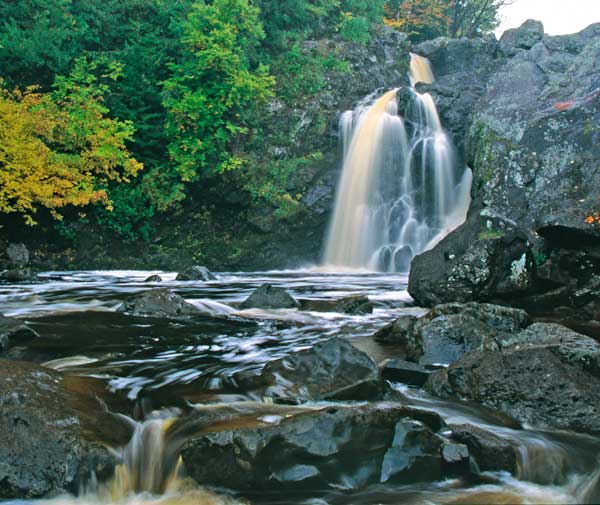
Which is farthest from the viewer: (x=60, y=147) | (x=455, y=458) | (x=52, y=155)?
(x=60, y=147)

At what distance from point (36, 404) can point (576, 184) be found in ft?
31.4

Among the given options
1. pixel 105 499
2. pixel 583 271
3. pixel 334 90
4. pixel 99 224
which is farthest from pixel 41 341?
pixel 334 90

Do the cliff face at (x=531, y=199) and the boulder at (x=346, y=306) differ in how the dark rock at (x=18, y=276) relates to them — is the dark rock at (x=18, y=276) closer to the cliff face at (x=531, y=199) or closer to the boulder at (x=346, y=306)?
the boulder at (x=346, y=306)

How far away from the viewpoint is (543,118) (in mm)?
11164

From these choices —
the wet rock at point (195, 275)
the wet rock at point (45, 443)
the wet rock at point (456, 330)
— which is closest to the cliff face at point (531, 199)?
the wet rock at point (456, 330)

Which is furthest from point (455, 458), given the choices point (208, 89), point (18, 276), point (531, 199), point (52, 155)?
point (208, 89)

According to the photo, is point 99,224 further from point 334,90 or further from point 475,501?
point 475,501

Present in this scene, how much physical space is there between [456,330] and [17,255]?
1315cm

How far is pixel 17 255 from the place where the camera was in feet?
48.9

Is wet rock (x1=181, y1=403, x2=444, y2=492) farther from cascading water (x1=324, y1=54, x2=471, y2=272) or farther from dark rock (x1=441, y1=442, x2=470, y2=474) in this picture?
cascading water (x1=324, y1=54, x2=471, y2=272)

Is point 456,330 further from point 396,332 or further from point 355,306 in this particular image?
point 355,306

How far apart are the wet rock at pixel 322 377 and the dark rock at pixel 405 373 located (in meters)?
0.50

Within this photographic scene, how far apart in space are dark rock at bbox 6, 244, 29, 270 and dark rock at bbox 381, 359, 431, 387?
42.0 ft

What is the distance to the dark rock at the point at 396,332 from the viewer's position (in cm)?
686
